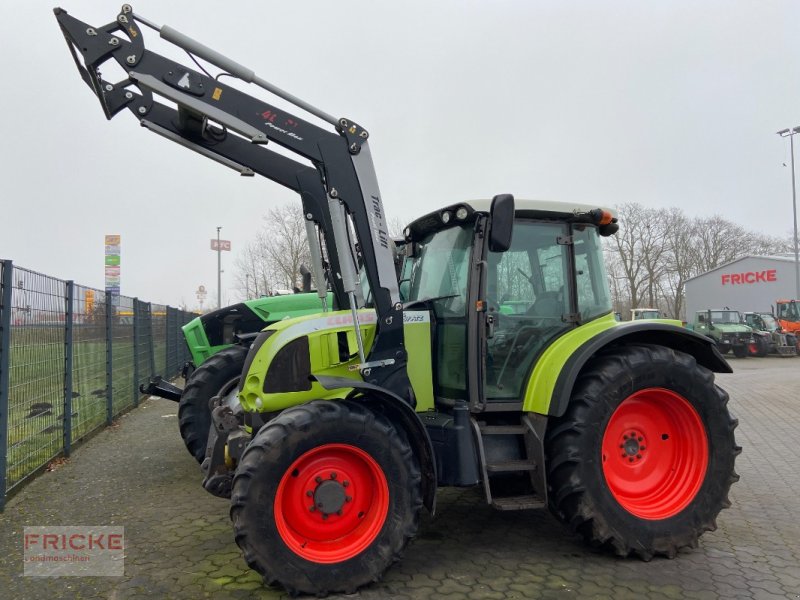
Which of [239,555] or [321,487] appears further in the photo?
[239,555]

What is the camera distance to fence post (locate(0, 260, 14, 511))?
4.99 meters

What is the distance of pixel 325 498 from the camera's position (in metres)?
3.44

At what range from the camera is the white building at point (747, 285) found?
34781 mm

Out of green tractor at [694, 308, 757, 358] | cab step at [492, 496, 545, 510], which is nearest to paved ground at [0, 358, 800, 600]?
cab step at [492, 496, 545, 510]

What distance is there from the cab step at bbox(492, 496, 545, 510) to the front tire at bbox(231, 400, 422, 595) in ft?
1.92

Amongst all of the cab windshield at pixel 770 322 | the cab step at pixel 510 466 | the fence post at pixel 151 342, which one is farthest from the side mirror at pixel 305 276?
the cab windshield at pixel 770 322

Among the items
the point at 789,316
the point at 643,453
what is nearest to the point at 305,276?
the point at 643,453

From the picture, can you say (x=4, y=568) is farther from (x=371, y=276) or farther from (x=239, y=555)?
(x=371, y=276)

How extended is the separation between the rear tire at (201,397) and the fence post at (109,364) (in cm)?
344

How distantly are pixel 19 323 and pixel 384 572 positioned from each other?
4123mm

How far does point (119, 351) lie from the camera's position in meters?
9.69

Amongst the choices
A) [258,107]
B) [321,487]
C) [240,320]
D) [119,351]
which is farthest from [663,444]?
[119,351]

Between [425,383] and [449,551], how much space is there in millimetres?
1121

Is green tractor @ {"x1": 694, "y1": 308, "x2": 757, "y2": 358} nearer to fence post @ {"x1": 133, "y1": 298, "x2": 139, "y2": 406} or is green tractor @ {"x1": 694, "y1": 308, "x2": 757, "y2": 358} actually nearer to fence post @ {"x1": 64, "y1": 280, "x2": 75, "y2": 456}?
fence post @ {"x1": 133, "y1": 298, "x2": 139, "y2": 406}
